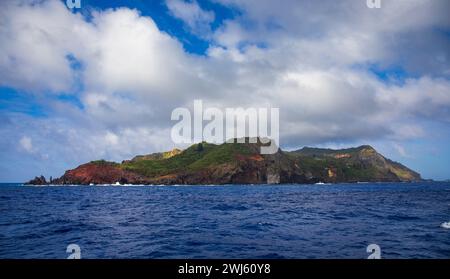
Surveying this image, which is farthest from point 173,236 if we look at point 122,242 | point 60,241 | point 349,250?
point 349,250

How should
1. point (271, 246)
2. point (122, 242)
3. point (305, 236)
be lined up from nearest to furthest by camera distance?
point (271, 246) → point (122, 242) → point (305, 236)

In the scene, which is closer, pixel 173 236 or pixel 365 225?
pixel 173 236

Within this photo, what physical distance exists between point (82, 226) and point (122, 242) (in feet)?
35.2

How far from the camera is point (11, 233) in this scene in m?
28.8

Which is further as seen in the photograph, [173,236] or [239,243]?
[173,236]

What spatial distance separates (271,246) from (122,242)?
1104 centimetres

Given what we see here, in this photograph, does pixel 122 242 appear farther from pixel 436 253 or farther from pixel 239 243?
pixel 436 253

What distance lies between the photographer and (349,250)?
20.4 m

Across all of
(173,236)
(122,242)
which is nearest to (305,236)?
(173,236)
